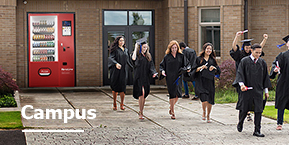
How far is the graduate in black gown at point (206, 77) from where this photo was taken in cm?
928

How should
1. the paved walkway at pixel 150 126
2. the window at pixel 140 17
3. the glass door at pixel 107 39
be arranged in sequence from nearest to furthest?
the paved walkway at pixel 150 126, the glass door at pixel 107 39, the window at pixel 140 17

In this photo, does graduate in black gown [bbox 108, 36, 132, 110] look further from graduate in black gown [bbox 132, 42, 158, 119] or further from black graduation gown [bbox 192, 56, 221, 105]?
black graduation gown [bbox 192, 56, 221, 105]

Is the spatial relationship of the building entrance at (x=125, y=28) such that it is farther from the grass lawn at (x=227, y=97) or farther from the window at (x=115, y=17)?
the grass lawn at (x=227, y=97)

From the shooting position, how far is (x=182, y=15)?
16578mm

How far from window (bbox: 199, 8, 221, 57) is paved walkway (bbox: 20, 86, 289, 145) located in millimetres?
4300

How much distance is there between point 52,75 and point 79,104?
5.30 metres

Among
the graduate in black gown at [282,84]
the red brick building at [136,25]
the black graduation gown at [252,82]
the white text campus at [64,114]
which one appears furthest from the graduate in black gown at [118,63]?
the red brick building at [136,25]

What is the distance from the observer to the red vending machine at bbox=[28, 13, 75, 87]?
16.8 metres

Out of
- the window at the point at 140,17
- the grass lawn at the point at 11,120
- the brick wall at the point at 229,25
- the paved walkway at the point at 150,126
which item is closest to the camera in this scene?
the paved walkway at the point at 150,126

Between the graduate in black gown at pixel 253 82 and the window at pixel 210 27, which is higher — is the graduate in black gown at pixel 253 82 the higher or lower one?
the lower one

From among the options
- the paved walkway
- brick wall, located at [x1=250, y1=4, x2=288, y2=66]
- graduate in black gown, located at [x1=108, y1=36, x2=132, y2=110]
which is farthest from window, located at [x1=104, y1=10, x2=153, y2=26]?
graduate in black gown, located at [x1=108, y1=36, x2=132, y2=110]

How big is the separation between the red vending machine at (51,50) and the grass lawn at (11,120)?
672 centimetres

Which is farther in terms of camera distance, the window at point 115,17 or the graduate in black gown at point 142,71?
the window at point 115,17

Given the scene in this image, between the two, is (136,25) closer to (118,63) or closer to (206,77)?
(118,63)
